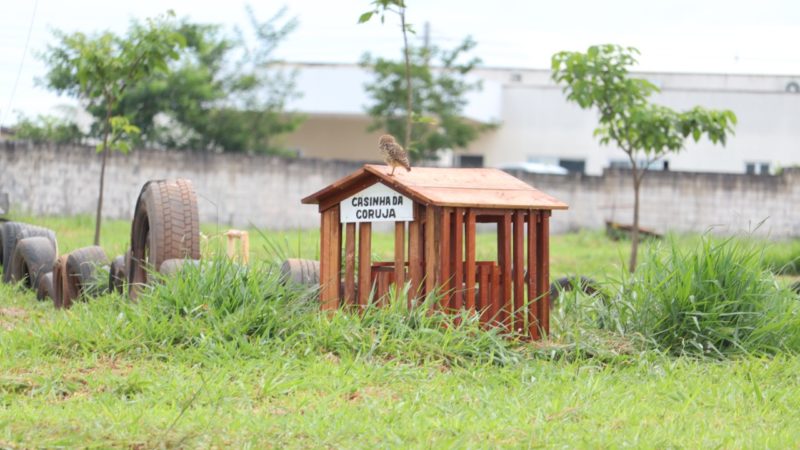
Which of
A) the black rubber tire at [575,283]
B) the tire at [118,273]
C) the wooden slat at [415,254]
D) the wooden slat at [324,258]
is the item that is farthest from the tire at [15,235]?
the wooden slat at [415,254]

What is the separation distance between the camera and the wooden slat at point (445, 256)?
7832 mm

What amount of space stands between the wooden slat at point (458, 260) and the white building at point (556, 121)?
2834cm

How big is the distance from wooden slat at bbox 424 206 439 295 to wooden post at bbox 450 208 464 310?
13 cm

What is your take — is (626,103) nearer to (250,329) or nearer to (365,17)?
(365,17)

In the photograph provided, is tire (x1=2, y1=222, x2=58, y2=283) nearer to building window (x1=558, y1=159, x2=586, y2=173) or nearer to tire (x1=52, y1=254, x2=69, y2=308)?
tire (x1=52, y1=254, x2=69, y2=308)

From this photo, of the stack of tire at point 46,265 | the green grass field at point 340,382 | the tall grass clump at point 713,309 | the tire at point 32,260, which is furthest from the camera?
the tire at point 32,260

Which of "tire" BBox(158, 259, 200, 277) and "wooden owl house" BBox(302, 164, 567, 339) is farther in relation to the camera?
"tire" BBox(158, 259, 200, 277)

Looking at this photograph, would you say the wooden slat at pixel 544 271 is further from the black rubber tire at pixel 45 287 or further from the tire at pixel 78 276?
the black rubber tire at pixel 45 287

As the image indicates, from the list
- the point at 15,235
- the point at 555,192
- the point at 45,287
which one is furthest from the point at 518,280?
the point at 555,192

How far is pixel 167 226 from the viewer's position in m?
9.38

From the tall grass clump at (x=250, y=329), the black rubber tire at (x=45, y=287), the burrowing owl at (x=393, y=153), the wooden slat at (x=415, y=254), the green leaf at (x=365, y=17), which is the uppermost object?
the green leaf at (x=365, y=17)

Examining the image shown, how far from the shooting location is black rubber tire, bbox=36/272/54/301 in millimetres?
10922

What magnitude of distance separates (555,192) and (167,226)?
1602cm

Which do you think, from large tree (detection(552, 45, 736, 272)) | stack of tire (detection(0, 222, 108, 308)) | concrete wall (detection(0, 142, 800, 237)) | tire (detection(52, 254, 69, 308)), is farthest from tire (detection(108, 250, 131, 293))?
concrete wall (detection(0, 142, 800, 237))
